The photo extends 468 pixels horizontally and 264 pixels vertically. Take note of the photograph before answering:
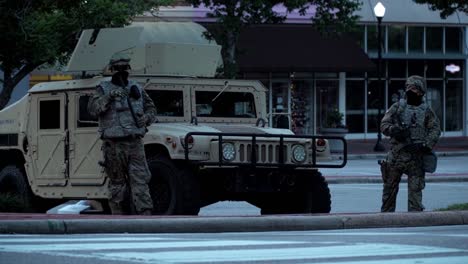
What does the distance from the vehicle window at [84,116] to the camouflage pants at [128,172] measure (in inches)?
41.9

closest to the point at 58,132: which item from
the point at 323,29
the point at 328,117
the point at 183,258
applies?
the point at 183,258

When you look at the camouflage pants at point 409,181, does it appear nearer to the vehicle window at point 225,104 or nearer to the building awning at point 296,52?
the vehicle window at point 225,104

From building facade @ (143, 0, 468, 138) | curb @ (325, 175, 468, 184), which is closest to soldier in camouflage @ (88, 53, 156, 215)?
curb @ (325, 175, 468, 184)

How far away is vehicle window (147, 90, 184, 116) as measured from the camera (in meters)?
13.9

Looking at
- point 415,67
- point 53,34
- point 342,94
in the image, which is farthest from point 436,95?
point 53,34

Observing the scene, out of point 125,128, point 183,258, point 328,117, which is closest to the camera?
point 183,258

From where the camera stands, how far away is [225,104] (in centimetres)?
1448

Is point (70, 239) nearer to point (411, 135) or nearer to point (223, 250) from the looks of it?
→ point (223, 250)

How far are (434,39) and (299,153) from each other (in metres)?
31.7

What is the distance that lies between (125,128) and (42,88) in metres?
2.49

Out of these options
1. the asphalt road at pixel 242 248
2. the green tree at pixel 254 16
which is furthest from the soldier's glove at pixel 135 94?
the green tree at pixel 254 16

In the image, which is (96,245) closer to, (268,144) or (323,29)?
(268,144)

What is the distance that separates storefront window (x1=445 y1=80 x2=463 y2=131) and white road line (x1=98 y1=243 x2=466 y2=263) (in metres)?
36.8

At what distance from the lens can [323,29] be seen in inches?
1372
